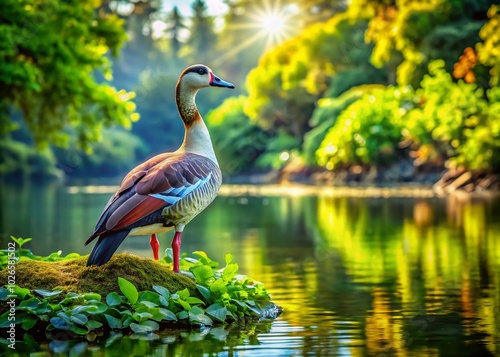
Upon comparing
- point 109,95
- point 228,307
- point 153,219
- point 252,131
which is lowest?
point 228,307

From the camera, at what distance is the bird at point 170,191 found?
1055cm

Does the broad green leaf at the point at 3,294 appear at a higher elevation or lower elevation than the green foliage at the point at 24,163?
lower

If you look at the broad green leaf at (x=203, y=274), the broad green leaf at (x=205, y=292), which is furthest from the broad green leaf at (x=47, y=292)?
the broad green leaf at (x=203, y=274)

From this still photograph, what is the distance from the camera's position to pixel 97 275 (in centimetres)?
1100

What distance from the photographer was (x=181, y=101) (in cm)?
1182

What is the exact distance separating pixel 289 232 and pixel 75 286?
15.2m

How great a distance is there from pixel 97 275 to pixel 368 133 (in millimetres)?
51851

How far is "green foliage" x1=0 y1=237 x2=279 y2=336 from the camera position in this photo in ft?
33.7

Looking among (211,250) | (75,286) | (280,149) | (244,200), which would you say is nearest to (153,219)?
(75,286)

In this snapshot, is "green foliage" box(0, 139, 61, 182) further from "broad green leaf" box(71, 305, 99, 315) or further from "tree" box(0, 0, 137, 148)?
"broad green leaf" box(71, 305, 99, 315)

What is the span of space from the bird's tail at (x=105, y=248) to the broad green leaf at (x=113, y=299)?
334mm

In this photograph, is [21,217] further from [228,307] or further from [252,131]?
[252,131]

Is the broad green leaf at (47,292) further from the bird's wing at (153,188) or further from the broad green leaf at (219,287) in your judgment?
the broad green leaf at (219,287)

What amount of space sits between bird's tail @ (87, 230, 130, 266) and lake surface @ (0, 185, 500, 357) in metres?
0.76
